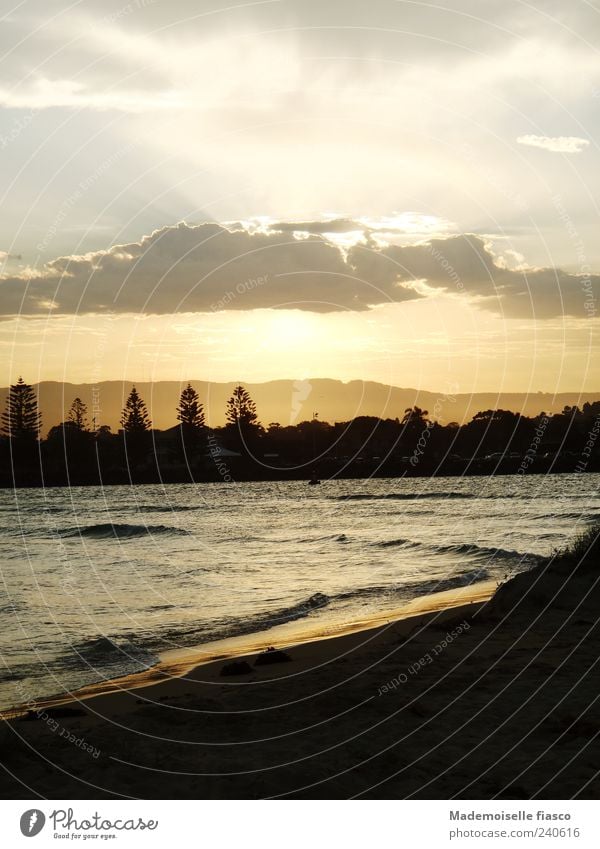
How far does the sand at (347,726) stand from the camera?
29.8 ft

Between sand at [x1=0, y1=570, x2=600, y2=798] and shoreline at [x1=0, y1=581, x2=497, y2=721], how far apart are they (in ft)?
0.34

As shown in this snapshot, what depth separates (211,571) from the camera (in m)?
36.5

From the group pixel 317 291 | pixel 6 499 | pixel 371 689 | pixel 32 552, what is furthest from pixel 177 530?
pixel 6 499

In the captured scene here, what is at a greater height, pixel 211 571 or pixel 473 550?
pixel 473 550

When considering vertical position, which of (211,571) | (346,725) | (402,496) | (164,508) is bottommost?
(164,508)

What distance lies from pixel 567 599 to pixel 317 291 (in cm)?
2625

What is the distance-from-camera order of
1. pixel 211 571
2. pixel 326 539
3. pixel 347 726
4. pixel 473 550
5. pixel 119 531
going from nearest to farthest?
pixel 347 726 → pixel 211 571 → pixel 473 550 → pixel 326 539 → pixel 119 531

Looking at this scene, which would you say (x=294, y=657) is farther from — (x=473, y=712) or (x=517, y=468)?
(x=517, y=468)

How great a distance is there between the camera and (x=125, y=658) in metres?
18.5

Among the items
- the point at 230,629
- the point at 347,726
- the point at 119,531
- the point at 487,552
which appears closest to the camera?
the point at 347,726

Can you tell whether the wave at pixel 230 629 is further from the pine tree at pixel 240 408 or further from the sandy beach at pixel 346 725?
the pine tree at pixel 240 408

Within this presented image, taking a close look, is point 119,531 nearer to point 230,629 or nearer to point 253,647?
point 230,629

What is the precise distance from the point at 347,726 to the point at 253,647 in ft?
26.4

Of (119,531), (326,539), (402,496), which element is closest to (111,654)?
(326,539)
